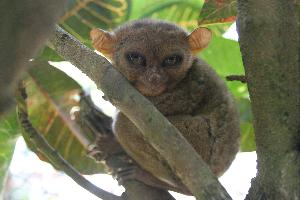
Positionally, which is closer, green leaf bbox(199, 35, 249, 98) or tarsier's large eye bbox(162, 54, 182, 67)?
tarsier's large eye bbox(162, 54, 182, 67)

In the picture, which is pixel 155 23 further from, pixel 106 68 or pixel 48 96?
pixel 106 68

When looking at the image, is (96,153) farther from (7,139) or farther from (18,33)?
(18,33)

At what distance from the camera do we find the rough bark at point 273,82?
4.21 ft

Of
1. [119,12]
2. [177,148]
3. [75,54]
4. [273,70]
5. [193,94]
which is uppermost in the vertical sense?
[119,12]

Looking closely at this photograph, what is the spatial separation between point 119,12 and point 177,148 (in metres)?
2.07

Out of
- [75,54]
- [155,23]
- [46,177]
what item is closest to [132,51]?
[155,23]

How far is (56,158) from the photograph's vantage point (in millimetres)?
2170

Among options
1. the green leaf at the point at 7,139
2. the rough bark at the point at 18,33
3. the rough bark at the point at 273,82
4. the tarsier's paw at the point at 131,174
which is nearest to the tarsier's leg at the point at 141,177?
the tarsier's paw at the point at 131,174

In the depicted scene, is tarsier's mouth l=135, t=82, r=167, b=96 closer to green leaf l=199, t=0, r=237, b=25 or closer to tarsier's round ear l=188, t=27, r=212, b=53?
tarsier's round ear l=188, t=27, r=212, b=53

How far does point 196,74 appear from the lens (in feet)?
9.20

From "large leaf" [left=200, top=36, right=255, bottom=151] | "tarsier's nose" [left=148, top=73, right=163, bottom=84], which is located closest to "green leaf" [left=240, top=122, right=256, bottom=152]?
"large leaf" [left=200, top=36, right=255, bottom=151]

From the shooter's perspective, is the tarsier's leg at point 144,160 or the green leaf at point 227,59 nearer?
the tarsier's leg at point 144,160

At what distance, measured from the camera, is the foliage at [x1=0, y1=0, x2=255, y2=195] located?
2.90 metres

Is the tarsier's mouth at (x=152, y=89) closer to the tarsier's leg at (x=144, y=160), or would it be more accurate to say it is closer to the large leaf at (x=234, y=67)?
the tarsier's leg at (x=144, y=160)
